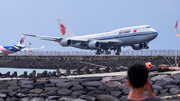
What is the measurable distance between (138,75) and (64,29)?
57.6 meters

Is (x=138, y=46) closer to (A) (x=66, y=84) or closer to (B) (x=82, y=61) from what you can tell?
(B) (x=82, y=61)

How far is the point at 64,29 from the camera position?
2340 inches

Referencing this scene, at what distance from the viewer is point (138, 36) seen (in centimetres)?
4053

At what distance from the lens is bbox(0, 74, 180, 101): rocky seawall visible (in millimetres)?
9438

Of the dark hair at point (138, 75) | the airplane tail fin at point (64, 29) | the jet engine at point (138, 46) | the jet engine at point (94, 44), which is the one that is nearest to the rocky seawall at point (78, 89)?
the dark hair at point (138, 75)

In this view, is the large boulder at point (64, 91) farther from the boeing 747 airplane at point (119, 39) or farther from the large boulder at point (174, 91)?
the boeing 747 airplane at point (119, 39)

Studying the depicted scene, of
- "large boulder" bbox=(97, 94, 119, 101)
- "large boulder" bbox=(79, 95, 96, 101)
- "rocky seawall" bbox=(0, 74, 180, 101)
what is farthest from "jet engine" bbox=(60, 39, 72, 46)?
"large boulder" bbox=(97, 94, 119, 101)

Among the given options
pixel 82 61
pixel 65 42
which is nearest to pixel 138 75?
pixel 82 61

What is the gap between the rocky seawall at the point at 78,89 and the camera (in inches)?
372

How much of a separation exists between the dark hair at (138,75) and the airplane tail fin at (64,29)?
56530 mm

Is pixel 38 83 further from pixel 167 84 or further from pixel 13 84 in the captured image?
pixel 167 84

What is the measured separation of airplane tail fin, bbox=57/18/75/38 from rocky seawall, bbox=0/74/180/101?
154 ft

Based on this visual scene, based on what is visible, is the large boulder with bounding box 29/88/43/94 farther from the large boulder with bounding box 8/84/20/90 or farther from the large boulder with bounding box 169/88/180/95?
the large boulder with bounding box 169/88/180/95

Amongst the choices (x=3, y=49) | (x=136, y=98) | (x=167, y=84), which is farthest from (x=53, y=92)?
(x=3, y=49)
